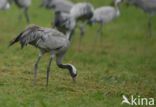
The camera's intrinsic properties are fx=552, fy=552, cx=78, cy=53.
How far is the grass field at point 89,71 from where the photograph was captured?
1089 cm

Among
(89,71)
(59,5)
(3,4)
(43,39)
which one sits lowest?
(89,71)

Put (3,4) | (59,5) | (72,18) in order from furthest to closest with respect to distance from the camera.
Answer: (59,5), (3,4), (72,18)

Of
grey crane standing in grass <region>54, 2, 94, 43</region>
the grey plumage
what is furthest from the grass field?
the grey plumage

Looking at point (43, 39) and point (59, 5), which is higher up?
point (59, 5)

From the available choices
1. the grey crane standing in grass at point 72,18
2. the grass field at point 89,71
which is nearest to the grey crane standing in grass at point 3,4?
the grass field at point 89,71

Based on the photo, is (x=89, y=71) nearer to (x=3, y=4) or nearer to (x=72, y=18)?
(x=72, y=18)

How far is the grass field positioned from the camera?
10.9m

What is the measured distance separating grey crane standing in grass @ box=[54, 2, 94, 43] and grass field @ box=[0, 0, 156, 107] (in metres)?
0.79

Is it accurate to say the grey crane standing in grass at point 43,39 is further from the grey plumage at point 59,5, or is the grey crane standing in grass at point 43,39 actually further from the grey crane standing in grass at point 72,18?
the grey plumage at point 59,5

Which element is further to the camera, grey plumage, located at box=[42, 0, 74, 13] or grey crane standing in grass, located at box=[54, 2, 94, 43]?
grey plumage, located at box=[42, 0, 74, 13]

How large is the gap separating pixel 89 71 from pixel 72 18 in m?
3.68

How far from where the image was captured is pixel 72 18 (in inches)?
684

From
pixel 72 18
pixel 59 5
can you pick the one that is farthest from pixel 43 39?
pixel 59 5

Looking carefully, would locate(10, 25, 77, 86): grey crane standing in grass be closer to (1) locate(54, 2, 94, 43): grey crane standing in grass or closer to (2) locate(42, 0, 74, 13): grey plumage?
(1) locate(54, 2, 94, 43): grey crane standing in grass
